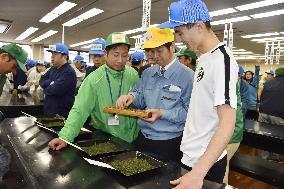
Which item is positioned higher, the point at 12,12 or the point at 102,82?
the point at 12,12

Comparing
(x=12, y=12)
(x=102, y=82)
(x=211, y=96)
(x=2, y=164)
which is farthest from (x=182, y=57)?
(x=12, y=12)

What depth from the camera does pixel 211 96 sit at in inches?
43.1

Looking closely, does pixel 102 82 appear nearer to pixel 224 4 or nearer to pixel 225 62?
pixel 225 62

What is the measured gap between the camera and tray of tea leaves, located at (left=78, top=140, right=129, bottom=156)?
1.51 meters

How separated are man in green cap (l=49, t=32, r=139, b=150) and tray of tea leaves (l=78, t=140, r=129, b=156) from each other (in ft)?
0.76

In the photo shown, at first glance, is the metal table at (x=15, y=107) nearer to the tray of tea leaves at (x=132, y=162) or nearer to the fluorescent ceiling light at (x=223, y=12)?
the tray of tea leaves at (x=132, y=162)

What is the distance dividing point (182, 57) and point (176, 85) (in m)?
1.76

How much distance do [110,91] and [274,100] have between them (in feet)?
9.50

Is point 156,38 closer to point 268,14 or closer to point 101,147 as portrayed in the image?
point 101,147

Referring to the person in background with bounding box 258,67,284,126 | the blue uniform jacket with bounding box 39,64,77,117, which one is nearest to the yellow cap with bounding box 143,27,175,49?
the blue uniform jacket with bounding box 39,64,77,117

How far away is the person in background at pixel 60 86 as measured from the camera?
322 centimetres

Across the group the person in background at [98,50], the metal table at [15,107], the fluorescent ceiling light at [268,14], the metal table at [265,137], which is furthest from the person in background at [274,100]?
the metal table at [15,107]

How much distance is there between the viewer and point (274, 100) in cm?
391

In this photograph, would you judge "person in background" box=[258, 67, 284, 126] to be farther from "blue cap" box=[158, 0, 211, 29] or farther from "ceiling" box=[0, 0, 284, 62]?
"blue cap" box=[158, 0, 211, 29]
